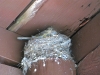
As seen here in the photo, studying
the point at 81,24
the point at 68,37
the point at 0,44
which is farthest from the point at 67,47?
the point at 0,44

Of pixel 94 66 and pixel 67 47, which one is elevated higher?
pixel 94 66

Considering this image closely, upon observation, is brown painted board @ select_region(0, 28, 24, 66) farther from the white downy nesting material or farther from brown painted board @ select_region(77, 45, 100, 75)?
brown painted board @ select_region(77, 45, 100, 75)

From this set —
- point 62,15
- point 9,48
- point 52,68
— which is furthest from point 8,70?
point 62,15

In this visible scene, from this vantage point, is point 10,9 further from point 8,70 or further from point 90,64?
point 90,64

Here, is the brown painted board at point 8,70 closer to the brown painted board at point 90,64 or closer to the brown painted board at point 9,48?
the brown painted board at point 9,48

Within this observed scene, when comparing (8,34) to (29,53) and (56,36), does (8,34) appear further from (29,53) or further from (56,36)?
(56,36)

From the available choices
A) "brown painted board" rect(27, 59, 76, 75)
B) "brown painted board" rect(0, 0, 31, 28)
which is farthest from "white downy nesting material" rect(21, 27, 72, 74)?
"brown painted board" rect(0, 0, 31, 28)

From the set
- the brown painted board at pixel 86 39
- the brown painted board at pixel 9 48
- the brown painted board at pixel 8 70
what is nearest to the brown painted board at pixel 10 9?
the brown painted board at pixel 9 48
